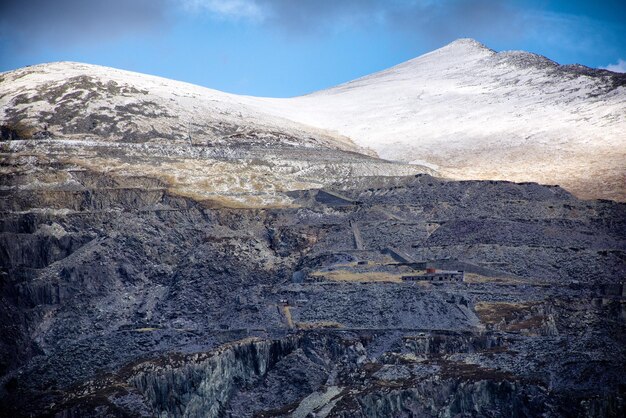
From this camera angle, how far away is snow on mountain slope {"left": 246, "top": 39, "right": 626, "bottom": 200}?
317ft

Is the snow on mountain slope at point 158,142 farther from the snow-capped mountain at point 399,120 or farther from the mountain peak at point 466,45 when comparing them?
the mountain peak at point 466,45

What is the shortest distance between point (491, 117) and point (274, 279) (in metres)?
49.9

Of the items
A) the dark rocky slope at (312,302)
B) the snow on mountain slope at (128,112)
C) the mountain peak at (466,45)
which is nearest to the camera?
the dark rocky slope at (312,302)

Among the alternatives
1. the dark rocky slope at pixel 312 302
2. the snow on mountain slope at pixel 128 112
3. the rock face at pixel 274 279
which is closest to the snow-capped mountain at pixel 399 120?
the snow on mountain slope at pixel 128 112

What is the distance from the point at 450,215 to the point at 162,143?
→ 94.7 ft

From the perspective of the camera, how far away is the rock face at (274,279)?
52812 mm

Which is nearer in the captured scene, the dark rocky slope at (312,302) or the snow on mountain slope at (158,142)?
the dark rocky slope at (312,302)

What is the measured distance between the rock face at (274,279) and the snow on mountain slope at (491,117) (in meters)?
7.22

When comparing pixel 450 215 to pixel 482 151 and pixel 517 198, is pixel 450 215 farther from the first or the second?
pixel 482 151

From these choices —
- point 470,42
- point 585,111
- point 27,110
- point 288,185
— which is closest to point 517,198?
point 288,185

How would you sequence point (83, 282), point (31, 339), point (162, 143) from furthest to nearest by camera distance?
1. point (162, 143)
2. point (83, 282)
3. point (31, 339)

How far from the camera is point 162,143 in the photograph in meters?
98.6

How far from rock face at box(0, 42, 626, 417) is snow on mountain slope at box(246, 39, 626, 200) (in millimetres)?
7221

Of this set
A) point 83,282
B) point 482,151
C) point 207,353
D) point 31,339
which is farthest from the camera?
point 482,151
